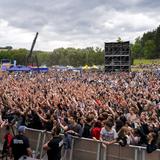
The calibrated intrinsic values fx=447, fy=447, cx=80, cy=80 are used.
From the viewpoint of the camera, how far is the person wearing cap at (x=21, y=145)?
941 centimetres

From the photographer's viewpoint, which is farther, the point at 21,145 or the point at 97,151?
the point at 97,151

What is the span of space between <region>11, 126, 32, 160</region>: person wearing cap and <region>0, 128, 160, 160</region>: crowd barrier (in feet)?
6.57

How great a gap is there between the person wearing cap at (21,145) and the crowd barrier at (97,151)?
2002mm

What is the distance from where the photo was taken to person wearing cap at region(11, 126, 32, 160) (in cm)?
941

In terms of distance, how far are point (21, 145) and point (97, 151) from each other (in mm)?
2181

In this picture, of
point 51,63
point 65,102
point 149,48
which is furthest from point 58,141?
point 51,63

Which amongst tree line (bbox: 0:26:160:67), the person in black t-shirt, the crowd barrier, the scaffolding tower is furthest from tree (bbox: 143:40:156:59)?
the person in black t-shirt

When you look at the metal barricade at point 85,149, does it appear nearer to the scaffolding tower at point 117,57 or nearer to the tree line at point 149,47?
the scaffolding tower at point 117,57

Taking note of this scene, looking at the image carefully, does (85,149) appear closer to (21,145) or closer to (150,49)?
(21,145)

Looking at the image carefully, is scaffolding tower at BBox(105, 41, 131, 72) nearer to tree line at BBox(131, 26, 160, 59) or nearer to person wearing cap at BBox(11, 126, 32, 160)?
person wearing cap at BBox(11, 126, 32, 160)

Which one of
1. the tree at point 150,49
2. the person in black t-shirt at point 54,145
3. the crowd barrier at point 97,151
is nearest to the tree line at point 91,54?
the tree at point 150,49

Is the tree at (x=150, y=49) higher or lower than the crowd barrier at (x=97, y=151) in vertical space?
higher

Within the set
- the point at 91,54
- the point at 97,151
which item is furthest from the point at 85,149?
the point at 91,54

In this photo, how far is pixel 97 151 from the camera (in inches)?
426
